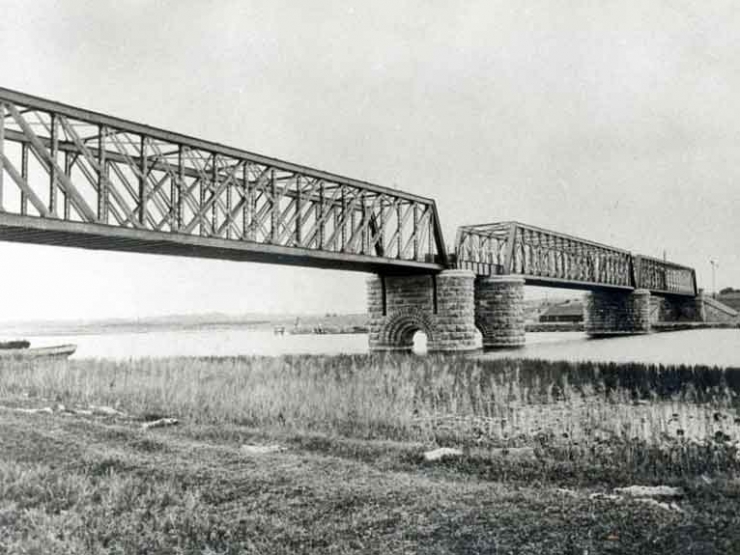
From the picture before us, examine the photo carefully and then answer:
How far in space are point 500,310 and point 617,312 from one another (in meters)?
51.0

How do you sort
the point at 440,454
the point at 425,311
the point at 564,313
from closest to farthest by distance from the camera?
the point at 440,454 → the point at 425,311 → the point at 564,313

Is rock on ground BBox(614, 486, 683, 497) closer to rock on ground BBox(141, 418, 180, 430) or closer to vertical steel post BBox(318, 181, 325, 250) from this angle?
rock on ground BBox(141, 418, 180, 430)

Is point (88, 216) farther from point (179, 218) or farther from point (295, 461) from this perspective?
point (295, 461)

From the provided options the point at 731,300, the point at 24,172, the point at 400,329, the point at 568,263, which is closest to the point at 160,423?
the point at 24,172

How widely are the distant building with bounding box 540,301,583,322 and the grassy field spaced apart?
123807 mm

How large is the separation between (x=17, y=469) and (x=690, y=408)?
1633 cm

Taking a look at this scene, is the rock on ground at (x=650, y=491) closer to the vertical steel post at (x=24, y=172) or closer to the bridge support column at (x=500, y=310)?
the vertical steel post at (x=24, y=172)

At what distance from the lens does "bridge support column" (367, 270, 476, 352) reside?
160 feet

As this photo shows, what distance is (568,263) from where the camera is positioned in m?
91.6

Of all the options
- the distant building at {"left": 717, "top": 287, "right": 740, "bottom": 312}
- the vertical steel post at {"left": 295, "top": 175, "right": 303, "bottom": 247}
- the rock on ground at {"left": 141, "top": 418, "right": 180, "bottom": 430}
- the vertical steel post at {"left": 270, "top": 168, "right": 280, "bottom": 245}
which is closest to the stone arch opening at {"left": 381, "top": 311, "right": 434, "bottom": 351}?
the vertical steel post at {"left": 295, "top": 175, "right": 303, "bottom": 247}

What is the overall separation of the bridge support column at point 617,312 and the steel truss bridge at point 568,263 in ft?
7.15

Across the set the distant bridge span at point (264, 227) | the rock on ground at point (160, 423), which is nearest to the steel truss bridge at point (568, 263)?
the distant bridge span at point (264, 227)

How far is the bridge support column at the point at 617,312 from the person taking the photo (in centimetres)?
9938

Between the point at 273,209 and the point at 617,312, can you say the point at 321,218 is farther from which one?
the point at 617,312
